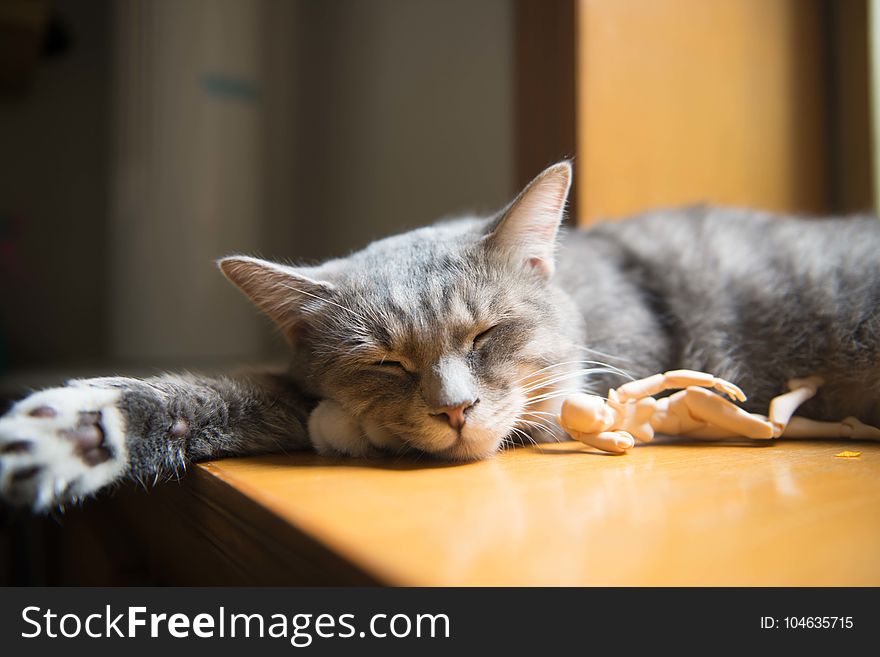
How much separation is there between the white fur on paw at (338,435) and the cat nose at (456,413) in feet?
0.48

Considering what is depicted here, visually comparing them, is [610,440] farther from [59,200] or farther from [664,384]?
[59,200]

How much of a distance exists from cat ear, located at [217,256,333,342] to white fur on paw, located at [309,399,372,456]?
0.18 metres

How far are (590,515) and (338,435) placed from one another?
1.41ft

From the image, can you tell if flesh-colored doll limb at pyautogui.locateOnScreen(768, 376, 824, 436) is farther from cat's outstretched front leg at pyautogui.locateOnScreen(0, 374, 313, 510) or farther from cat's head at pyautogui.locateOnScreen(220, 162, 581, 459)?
cat's outstretched front leg at pyautogui.locateOnScreen(0, 374, 313, 510)

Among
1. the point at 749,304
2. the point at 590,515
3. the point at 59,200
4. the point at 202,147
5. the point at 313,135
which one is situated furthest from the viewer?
the point at 313,135

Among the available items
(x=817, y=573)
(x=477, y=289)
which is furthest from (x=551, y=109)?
(x=817, y=573)

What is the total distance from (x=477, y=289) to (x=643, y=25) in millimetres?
1071

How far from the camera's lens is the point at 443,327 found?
0.90 meters

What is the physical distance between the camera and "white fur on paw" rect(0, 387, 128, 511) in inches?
26.6

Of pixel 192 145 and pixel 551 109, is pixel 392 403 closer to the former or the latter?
pixel 551 109

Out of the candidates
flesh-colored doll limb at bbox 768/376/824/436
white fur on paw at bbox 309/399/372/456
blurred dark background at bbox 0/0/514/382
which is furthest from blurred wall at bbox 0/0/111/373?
flesh-colored doll limb at bbox 768/376/824/436

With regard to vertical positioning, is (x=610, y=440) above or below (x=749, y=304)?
below

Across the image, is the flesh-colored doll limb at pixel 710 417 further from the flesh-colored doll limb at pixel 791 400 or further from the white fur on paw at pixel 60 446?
the white fur on paw at pixel 60 446

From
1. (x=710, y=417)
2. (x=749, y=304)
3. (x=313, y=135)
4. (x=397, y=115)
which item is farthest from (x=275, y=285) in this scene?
(x=313, y=135)
